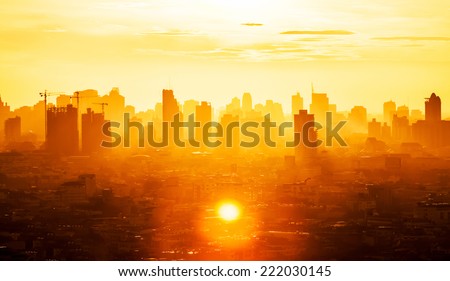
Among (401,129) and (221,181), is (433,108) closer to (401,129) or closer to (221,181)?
(401,129)

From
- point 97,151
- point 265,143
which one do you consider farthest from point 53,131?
point 265,143

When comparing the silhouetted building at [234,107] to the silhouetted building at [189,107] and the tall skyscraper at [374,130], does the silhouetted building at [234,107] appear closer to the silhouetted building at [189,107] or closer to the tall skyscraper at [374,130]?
the silhouetted building at [189,107]

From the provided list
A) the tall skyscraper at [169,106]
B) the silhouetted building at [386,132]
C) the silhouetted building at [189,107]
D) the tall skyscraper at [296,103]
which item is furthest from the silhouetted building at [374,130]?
the tall skyscraper at [169,106]

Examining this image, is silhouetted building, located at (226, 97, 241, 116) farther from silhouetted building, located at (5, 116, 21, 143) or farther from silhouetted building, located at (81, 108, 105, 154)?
silhouetted building, located at (5, 116, 21, 143)

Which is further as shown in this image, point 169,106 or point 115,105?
point 115,105

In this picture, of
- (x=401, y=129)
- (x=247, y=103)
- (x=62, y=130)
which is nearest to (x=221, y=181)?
(x=247, y=103)

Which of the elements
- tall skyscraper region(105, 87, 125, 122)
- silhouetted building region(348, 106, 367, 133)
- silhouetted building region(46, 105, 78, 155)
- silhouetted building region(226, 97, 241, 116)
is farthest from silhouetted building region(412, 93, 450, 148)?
silhouetted building region(46, 105, 78, 155)
